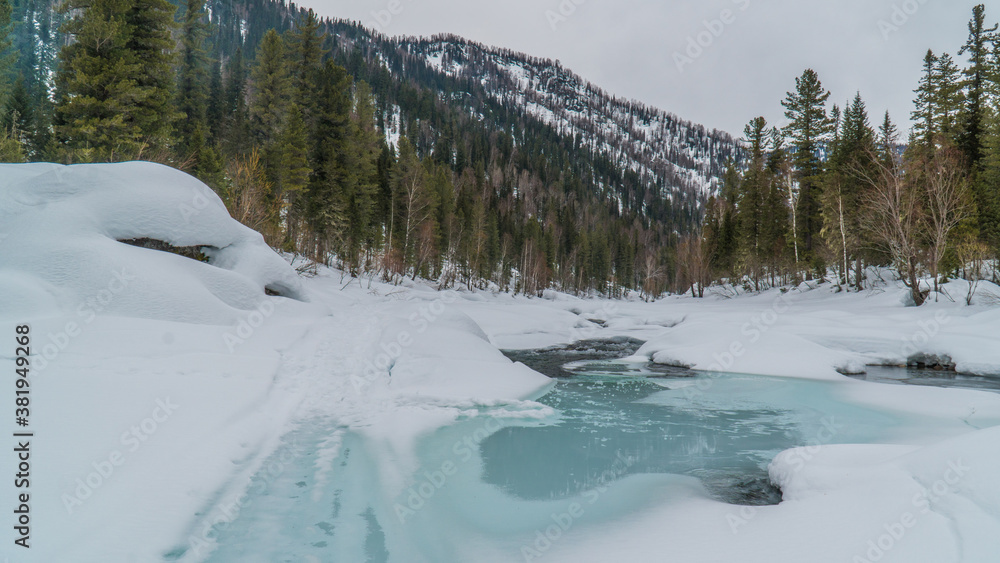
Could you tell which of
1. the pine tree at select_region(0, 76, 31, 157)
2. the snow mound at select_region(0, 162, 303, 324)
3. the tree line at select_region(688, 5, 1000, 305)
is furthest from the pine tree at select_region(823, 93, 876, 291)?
the pine tree at select_region(0, 76, 31, 157)

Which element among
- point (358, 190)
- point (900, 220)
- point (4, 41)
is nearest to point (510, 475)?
point (900, 220)

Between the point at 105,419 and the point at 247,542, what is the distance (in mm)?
2057

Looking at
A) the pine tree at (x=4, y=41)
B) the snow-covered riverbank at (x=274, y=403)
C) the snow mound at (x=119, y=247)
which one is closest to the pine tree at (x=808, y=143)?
the snow-covered riverbank at (x=274, y=403)

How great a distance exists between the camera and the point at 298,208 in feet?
102

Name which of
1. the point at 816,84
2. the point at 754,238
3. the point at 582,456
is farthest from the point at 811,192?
the point at 582,456

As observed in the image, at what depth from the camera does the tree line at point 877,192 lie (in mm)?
20891

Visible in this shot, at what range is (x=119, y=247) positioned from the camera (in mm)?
8445

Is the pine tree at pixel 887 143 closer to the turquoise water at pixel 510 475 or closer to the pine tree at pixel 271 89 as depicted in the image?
the turquoise water at pixel 510 475

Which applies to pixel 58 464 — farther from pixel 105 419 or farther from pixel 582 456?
pixel 582 456

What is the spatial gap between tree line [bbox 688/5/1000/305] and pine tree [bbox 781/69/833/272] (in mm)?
79

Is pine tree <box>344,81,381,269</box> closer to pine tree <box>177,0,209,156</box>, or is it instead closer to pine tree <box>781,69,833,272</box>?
pine tree <box>177,0,209,156</box>

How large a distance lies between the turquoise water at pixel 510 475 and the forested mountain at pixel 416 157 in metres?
18.9

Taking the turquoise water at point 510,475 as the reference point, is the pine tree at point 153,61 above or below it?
above

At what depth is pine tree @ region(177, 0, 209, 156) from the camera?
113 ft
